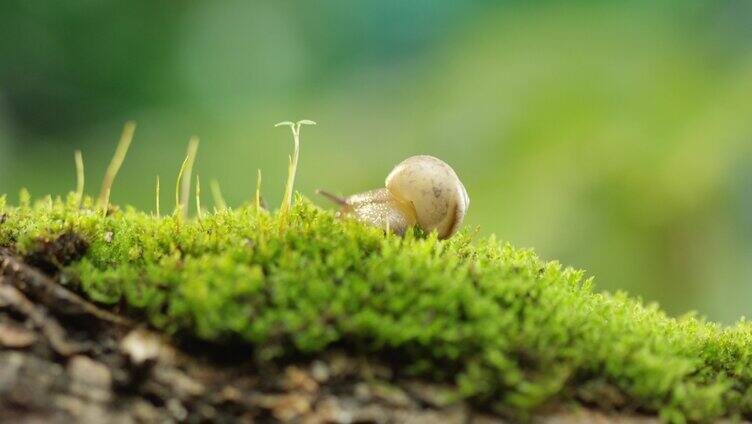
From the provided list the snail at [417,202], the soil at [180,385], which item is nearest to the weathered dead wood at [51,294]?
the soil at [180,385]

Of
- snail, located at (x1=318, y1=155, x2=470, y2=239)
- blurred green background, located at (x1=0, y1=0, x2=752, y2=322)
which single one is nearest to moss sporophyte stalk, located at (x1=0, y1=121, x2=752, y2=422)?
snail, located at (x1=318, y1=155, x2=470, y2=239)

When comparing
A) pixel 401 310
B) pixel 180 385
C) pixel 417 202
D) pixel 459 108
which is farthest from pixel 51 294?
pixel 459 108

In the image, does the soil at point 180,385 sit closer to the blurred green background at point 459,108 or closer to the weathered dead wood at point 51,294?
the weathered dead wood at point 51,294

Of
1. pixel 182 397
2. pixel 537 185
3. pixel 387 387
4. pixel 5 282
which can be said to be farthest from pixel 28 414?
pixel 537 185

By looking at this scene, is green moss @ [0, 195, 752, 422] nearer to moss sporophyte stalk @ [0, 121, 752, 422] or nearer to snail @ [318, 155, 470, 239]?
moss sporophyte stalk @ [0, 121, 752, 422]

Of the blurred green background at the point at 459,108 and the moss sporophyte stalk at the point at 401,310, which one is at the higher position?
the blurred green background at the point at 459,108
